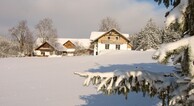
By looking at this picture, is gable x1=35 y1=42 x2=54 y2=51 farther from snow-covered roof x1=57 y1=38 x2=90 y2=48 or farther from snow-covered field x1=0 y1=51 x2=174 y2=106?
snow-covered field x1=0 y1=51 x2=174 y2=106

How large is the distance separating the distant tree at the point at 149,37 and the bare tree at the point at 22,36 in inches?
1143

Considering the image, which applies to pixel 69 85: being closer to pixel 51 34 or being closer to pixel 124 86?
pixel 124 86

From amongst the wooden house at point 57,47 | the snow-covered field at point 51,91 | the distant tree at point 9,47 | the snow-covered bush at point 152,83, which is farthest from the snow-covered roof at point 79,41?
the snow-covered bush at point 152,83

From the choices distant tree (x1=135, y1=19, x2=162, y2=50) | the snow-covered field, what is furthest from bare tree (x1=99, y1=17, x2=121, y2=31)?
the snow-covered field

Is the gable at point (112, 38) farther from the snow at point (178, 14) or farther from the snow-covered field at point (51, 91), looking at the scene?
the snow at point (178, 14)

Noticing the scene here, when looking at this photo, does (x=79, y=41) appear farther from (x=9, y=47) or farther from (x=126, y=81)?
(x=126, y=81)

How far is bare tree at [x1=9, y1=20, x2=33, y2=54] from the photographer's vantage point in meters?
87.8

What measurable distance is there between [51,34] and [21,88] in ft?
223

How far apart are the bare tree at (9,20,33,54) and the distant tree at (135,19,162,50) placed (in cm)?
2902

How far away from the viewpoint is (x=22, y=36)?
3497 inches

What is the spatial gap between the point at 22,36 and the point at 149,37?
33611 mm

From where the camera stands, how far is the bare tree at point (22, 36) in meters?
87.8

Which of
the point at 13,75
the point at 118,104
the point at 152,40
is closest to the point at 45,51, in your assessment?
the point at 152,40

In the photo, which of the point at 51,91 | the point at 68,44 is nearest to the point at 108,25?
the point at 68,44
